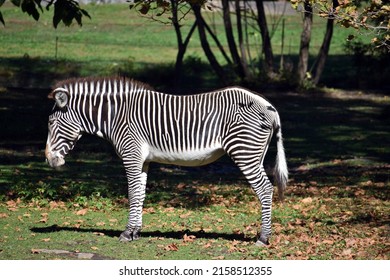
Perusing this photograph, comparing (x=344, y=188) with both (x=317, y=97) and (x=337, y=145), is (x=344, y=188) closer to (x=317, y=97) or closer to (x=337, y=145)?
(x=337, y=145)

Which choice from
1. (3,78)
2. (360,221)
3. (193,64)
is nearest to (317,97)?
(193,64)

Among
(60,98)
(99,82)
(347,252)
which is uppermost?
(99,82)

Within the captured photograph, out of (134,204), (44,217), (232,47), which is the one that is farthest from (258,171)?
(232,47)

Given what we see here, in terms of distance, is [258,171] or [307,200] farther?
[307,200]

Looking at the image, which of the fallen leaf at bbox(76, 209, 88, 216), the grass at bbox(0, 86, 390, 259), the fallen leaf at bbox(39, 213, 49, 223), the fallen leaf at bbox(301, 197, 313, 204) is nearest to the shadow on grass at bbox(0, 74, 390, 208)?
the grass at bbox(0, 86, 390, 259)

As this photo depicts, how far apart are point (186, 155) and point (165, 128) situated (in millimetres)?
452

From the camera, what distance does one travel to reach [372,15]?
10.4 meters

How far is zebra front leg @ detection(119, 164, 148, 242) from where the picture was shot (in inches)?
448

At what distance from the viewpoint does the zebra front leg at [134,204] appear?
448 inches

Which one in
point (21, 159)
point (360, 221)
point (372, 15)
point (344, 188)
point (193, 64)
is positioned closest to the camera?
point (372, 15)

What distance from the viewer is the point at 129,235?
1136 centimetres

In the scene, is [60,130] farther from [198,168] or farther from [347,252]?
[198,168]

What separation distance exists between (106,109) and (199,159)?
1.37 metres

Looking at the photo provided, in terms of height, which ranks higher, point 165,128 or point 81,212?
point 165,128
